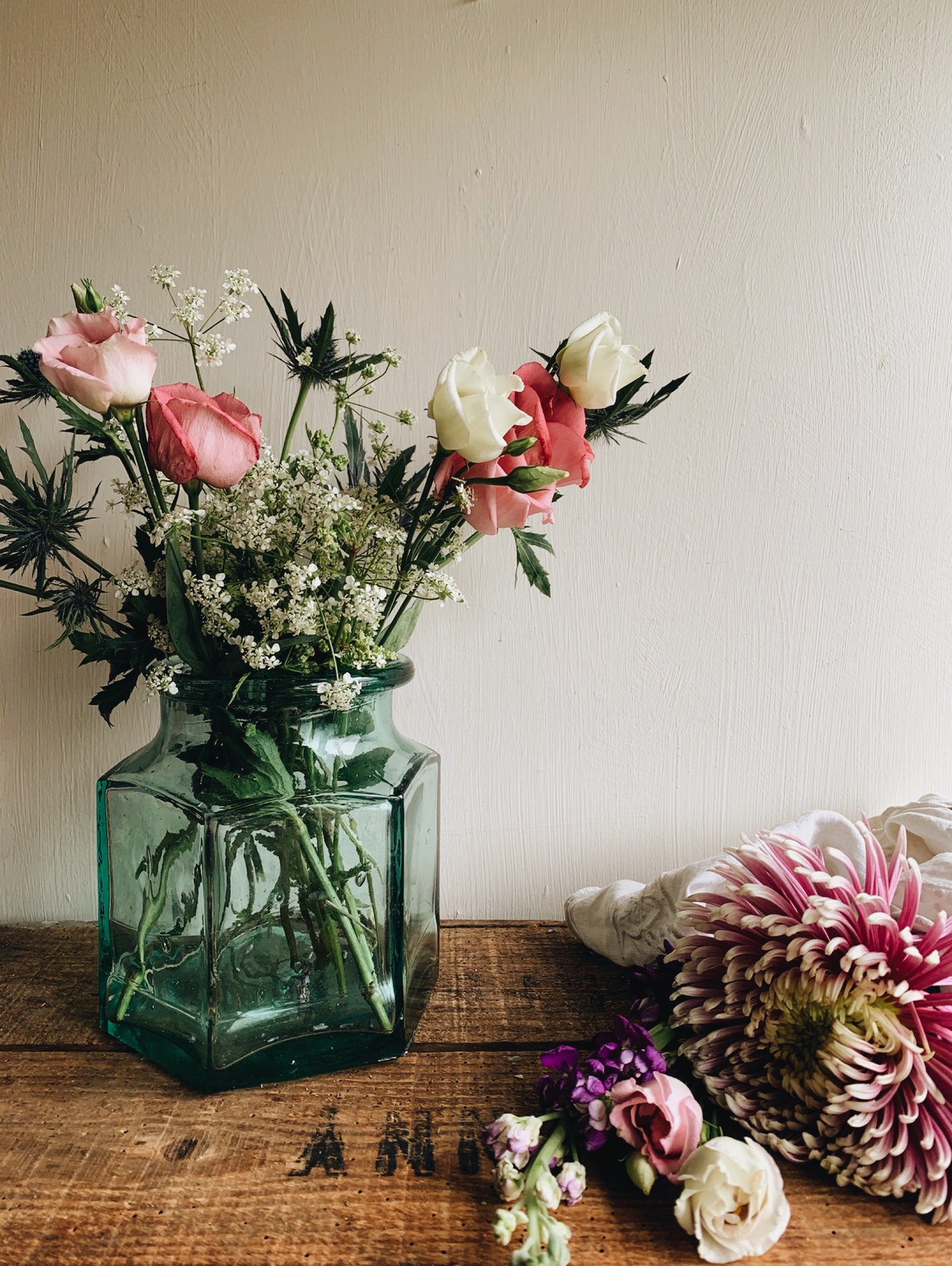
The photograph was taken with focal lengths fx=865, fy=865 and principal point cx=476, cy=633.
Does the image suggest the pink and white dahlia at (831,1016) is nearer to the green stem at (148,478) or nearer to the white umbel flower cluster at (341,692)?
the white umbel flower cluster at (341,692)

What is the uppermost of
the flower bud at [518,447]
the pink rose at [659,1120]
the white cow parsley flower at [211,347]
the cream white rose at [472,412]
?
the white cow parsley flower at [211,347]

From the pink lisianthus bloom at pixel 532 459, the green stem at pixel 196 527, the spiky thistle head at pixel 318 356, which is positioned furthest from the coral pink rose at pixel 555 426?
the green stem at pixel 196 527

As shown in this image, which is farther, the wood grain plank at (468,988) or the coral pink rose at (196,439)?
the wood grain plank at (468,988)

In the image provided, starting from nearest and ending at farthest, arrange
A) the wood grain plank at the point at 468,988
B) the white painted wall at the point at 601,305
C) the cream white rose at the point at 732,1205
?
the cream white rose at the point at 732,1205, the wood grain plank at the point at 468,988, the white painted wall at the point at 601,305

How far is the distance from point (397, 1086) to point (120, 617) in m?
0.49

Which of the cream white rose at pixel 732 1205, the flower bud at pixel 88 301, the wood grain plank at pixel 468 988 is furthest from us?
the wood grain plank at pixel 468 988

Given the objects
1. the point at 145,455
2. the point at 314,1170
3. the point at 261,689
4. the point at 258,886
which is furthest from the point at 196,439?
the point at 314,1170

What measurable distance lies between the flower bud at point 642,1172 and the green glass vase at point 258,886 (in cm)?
21

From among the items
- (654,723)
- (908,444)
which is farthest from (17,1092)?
(908,444)

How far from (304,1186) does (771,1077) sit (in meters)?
0.29

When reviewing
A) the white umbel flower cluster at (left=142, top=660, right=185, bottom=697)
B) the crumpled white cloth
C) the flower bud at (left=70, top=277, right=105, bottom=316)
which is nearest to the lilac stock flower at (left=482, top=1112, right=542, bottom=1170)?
the crumpled white cloth

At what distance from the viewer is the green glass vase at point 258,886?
60cm

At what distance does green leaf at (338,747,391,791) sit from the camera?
64 centimetres

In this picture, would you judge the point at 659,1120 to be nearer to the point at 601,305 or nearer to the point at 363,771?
the point at 363,771
